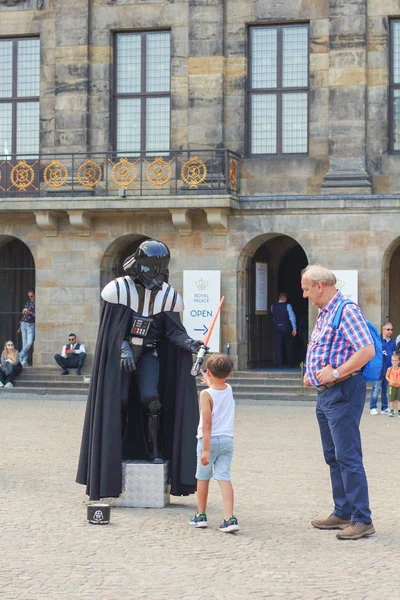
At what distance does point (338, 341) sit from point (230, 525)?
5.16 ft

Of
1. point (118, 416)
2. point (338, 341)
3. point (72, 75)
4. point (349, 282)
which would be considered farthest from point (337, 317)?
point (72, 75)

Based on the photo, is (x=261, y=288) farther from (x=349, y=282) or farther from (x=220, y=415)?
(x=220, y=415)

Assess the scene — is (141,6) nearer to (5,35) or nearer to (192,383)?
(5,35)

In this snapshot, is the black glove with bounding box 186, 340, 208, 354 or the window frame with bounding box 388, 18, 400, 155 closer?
the black glove with bounding box 186, 340, 208, 354

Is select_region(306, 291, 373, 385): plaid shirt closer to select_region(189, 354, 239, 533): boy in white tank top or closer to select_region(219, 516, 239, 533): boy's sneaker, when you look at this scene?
select_region(189, 354, 239, 533): boy in white tank top

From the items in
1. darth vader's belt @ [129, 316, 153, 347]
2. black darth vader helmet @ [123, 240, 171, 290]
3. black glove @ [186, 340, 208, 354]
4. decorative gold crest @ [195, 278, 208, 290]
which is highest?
decorative gold crest @ [195, 278, 208, 290]

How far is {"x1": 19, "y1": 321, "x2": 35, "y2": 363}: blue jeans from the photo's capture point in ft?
90.9

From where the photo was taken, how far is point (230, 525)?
8594 millimetres

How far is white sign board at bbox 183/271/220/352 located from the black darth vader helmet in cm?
1588

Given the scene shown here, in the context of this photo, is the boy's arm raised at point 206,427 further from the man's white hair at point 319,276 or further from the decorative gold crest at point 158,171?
the decorative gold crest at point 158,171

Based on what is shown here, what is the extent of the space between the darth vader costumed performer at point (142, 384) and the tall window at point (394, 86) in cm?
1712

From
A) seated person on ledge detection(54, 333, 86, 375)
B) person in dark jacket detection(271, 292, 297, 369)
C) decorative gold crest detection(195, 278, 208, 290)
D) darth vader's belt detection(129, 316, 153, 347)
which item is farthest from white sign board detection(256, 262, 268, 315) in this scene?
darth vader's belt detection(129, 316, 153, 347)

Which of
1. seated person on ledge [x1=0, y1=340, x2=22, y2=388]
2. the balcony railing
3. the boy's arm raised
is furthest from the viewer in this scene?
the balcony railing

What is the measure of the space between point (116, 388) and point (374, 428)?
894 centimetres
